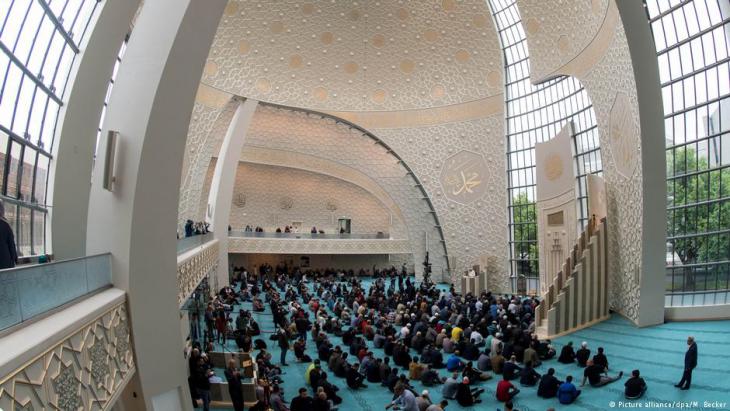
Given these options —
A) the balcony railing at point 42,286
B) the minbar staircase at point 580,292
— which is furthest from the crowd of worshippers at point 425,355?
the balcony railing at point 42,286

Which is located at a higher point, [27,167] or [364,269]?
[27,167]

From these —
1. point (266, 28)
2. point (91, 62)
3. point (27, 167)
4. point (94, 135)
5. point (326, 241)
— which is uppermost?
point (266, 28)

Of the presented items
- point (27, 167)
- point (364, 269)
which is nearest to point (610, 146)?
point (27, 167)

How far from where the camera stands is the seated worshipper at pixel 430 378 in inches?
478

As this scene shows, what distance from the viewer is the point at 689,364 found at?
33.3 ft

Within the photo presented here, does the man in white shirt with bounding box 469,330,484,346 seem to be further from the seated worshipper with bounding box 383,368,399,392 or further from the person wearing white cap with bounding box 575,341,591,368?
the seated worshipper with bounding box 383,368,399,392

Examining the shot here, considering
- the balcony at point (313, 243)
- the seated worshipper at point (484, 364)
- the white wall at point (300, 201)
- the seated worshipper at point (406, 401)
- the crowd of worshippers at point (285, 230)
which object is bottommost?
Result: the seated worshipper at point (484, 364)

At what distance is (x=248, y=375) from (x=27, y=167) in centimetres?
636

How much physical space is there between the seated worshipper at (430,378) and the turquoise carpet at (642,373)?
0.22m

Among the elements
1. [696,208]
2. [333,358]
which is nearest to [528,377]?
[333,358]

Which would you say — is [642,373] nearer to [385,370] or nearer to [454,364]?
[454,364]

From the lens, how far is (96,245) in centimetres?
651

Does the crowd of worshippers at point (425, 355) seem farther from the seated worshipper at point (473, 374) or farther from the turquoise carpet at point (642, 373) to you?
the turquoise carpet at point (642, 373)

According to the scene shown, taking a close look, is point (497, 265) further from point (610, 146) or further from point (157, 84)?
point (157, 84)
